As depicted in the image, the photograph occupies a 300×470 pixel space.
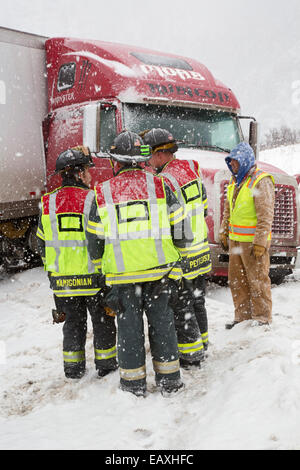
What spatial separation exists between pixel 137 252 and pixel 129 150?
74 cm

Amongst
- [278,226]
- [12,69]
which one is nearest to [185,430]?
[278,226]

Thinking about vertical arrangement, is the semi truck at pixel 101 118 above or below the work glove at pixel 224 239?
above

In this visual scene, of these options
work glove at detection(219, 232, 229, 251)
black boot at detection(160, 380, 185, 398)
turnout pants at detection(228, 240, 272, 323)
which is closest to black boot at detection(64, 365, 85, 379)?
black boot at detection(160, 380, 185, 398)

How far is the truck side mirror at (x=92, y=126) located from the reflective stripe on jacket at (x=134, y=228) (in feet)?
9.79

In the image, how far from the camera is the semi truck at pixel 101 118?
6453 millimetres

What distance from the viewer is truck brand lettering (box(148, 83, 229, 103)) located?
669cm

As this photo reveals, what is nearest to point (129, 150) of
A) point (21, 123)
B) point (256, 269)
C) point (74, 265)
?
point (74, 265)

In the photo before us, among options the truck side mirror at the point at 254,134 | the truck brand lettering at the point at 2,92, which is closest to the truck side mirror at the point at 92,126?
the truck brand lettering at the point at 2,92

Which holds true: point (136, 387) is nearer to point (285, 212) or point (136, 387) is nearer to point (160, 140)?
point (160, 140)

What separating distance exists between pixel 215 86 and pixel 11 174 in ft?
11.4

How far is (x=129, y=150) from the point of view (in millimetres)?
3451

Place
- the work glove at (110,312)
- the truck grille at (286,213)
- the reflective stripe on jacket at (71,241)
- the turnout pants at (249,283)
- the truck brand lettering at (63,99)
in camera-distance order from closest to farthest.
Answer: the work glove at (110,312)
the reflective stripe on jacket at (71,241)
the turnout pants at (249,283)
the truck grille at (286,213)
the truck brand lettering at (63,99)

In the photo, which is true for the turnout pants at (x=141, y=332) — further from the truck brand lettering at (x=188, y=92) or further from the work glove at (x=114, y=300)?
the truck brand lettering at (x=188, y=92)

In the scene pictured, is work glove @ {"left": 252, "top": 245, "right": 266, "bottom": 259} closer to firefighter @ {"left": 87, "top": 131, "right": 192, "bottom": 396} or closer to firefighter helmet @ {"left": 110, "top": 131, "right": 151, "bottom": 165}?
firefighter @ {"left": 87, "top": 131, "right": 192, "bottom": 396}
